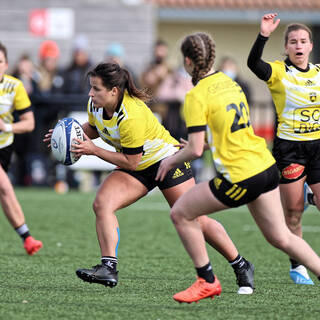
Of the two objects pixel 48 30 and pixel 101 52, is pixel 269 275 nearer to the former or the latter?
pixel 48 30

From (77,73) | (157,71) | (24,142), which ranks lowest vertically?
(24,142)

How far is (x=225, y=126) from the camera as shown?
5.24 metres

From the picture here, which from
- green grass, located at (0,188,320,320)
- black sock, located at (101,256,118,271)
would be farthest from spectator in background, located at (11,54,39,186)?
black sock, located at (101,256,118,271)

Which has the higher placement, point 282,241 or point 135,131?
point 135,131

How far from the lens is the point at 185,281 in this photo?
6.60 metres

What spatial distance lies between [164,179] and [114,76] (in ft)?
2.73

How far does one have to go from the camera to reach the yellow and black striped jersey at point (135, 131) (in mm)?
5902

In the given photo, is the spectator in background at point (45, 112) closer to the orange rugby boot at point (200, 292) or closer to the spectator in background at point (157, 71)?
the spectator in background at point (157, 71)

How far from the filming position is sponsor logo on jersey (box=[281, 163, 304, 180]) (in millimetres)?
6520

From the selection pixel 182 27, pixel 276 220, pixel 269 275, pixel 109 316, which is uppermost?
pixel 276 220

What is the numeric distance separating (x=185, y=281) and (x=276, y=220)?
1522 mm

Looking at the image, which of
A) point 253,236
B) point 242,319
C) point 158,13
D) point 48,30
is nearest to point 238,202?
point 242,319

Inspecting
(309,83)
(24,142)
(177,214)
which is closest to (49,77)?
(24,142)

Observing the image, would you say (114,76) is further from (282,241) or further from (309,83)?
(282,241)
